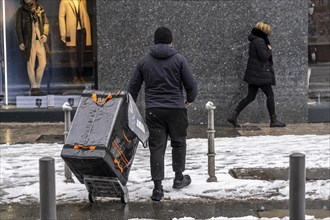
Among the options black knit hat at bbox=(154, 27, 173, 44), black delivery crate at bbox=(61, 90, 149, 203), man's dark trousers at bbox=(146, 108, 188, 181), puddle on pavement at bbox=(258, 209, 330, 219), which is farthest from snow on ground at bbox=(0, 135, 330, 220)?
black knit hat at bbox=(154, 27, 173, 44)

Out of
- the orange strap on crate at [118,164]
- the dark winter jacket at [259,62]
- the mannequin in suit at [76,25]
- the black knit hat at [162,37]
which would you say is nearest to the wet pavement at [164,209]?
the orange strap on crate at [118,164]

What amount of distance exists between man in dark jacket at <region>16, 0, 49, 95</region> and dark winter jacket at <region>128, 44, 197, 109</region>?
6.85 metres

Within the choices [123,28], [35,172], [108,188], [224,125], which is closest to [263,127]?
[224,125]

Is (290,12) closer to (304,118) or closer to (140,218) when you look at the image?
(304,118)

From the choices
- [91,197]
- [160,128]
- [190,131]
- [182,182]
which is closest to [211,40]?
[190,131]

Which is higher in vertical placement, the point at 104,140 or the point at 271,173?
the point at 104,140

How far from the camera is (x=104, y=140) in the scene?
25.9 feet

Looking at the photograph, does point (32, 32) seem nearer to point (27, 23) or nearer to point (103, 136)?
point (27, 23)

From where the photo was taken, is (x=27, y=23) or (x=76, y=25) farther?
(x=76, y=25)

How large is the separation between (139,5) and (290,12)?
283 cm

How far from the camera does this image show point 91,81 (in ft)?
50.1

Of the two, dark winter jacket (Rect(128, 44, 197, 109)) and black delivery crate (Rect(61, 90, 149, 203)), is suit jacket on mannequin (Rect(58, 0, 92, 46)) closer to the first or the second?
dark winter jacket (Rect(128, 44, 197, 109))

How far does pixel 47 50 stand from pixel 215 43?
134 inches

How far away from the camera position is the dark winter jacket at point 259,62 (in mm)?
13617
